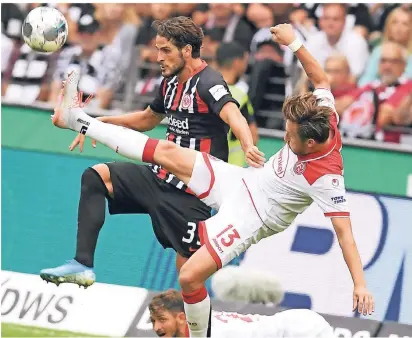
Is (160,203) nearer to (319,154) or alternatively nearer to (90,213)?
(90,213)

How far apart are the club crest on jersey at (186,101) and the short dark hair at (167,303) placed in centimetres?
134

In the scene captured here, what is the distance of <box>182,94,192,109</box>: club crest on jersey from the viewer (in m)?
7.82

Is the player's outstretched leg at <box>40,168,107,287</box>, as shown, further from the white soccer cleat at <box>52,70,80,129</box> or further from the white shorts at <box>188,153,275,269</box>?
the white shorts at <box>188,153,275,269</box>

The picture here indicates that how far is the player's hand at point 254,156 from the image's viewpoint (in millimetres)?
7203

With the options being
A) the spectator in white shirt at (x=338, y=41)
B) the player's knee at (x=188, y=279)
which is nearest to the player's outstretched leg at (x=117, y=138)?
the player's knee at (x=188, y=279)

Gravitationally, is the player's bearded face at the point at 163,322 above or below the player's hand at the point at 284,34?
below

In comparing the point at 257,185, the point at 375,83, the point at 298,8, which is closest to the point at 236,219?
the point at 257,185

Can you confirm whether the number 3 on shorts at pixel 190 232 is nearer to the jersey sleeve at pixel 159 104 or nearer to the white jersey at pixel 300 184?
the white jersey at pixel 300 184

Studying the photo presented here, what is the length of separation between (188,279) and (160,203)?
745 millimetres

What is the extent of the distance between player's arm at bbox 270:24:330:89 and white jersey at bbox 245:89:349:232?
4.7 inches

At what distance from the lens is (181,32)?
7637mm

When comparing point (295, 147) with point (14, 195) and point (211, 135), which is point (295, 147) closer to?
point (211, 135)

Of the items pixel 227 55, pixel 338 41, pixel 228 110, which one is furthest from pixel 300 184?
pixel 338 41

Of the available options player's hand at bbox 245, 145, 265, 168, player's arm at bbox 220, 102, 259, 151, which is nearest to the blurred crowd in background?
player's arm at bbox 220, 102, 259, 151
